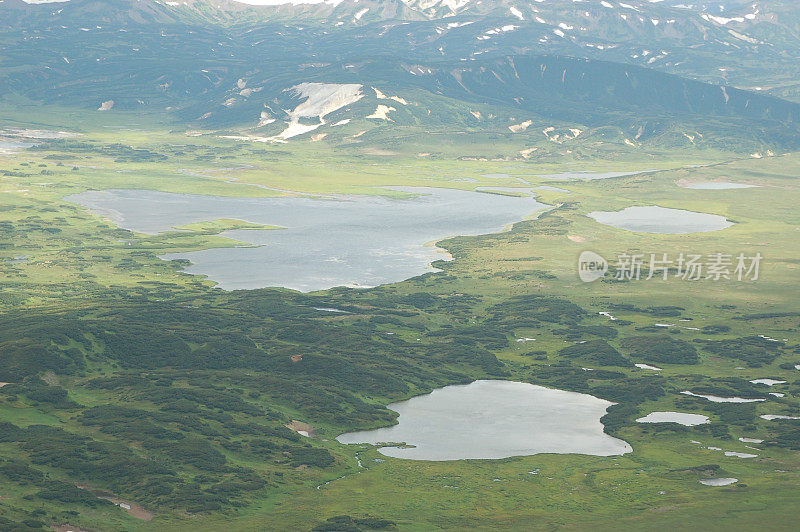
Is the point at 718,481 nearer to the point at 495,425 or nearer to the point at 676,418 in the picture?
the point at 676,418

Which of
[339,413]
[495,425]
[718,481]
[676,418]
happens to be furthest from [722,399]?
[339,413]

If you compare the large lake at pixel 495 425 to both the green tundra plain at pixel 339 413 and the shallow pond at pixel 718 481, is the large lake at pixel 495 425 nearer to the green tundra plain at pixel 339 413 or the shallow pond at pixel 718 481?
the green tundra plain at pixel 339 413

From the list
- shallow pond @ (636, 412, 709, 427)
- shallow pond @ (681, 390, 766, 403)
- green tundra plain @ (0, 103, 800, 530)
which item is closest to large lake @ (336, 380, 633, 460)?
green tundra plain @ (0, 103, 800, 530)

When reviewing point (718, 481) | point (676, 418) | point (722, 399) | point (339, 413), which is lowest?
point (339, 413)

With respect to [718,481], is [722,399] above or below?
above

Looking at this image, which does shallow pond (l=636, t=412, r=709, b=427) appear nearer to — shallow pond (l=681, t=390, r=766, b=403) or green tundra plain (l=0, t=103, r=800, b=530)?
green tundra plain (l=0, t=103, r=800, b=530)

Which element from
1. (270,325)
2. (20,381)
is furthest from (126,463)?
(270,325)

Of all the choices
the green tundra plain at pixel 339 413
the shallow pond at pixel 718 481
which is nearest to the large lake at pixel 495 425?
the green tundra plain at pixel 339 413

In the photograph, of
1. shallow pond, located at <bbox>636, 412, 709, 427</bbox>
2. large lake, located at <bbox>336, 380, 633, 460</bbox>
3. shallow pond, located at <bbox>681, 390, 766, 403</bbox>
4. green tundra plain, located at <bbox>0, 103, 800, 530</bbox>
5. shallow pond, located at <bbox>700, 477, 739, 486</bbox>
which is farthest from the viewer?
shallow pond, located at <bbox>681, 390, 766, 403</bbox>
